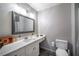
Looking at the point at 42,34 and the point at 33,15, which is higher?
the point at 33,15

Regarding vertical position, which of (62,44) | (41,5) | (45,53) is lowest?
(45,53)

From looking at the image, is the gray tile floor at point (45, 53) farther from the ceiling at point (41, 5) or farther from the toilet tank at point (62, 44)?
the ceiling at point (41, 5)

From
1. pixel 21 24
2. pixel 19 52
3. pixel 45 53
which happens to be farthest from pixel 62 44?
pixel 21 24

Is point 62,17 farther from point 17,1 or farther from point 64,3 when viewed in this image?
point 17,1

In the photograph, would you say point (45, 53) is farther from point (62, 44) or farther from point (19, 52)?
point (19, 52)

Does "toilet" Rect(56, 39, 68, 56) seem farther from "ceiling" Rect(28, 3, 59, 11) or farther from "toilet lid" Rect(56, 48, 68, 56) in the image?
"ceiling" Rect(28, 3, 59, 11)

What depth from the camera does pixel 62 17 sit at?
3.68ft

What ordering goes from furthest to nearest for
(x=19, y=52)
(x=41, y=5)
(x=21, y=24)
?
(x=21, y=24), (x=41, y=5), (x=19, y=52)

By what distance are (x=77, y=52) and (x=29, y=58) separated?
0.84m

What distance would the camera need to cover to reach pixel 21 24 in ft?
4.08

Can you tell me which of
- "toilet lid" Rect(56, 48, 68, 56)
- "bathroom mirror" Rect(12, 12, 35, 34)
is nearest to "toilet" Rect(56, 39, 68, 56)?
"toilet lid" Rect(56, 48, 68, 56)

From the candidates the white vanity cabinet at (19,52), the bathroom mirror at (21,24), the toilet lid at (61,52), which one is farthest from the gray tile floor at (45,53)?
the bathroom mirror at (21,24)

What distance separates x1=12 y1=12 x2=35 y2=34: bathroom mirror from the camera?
1187mm

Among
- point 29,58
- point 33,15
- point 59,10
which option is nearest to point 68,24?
point 59,10
